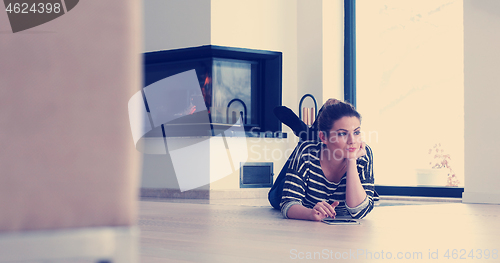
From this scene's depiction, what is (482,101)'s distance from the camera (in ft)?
12.4

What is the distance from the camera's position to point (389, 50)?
463 cm

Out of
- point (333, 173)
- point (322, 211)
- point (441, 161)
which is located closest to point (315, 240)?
point (322, 211)

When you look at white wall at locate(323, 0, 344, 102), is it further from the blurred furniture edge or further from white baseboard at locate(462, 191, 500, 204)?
the blurred furniture edge

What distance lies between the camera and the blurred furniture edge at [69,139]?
40 cm

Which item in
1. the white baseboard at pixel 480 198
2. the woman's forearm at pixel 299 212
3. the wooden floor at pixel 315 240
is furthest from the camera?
the white baseboard at pixel 480 198

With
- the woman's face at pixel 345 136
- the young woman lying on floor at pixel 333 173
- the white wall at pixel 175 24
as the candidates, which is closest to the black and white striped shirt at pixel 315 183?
the young woman lying on floor at pixel 333 173

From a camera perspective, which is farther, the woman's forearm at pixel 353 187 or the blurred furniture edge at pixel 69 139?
Answer: the woman's forearm at pixel 353 187

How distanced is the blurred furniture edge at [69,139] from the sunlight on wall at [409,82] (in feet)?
13.8

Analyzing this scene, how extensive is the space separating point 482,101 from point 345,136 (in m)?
2.35

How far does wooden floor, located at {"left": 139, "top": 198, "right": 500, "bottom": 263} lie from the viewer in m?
1.16

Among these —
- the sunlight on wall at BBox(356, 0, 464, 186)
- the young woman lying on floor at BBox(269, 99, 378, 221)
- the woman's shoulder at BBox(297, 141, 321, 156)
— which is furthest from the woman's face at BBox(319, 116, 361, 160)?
the sunlight on wall at BBox(356, 0, 464, 186)

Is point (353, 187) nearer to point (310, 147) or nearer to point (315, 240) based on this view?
point (310, 147)

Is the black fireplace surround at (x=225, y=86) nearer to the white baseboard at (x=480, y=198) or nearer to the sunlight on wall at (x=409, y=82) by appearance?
the sunlight on wall at (x=409, y=82)

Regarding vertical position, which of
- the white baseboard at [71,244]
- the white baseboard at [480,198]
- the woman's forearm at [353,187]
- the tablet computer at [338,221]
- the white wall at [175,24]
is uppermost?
the white wall at [175,24]
